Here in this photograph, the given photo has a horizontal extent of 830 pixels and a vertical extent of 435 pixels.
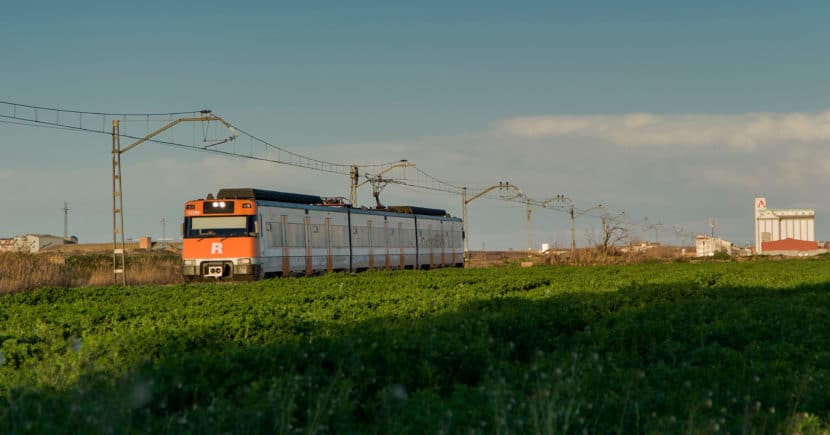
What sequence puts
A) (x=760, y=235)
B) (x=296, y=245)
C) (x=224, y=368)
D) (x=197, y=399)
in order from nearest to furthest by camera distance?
(x=197, y=399) → (x=224, y=368) → (x=296, y=245) → (x=760, y=235)

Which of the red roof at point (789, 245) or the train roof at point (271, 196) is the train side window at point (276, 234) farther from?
the red roof at point (789, 245)

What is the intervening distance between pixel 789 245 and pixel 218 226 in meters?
116

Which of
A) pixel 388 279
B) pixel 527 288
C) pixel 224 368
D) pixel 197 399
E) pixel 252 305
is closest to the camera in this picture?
pixel 197 399

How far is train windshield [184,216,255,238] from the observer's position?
37.8 m

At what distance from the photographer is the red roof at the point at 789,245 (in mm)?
136625

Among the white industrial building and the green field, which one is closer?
the green field

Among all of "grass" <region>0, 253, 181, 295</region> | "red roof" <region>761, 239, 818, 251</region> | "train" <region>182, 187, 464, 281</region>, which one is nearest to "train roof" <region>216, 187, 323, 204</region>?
"train" <region>182, 187, 464, 281</region>

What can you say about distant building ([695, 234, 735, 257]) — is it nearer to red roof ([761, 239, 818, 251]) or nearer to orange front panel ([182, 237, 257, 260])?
red roof ([761, 239, 818, 251])

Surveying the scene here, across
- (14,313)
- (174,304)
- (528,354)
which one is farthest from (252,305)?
(528,354)

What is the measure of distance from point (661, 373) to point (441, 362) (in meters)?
2.84

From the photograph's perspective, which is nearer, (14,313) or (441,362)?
(441,362)

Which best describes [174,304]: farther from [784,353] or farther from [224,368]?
[784,353]

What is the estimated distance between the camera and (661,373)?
13.0 m

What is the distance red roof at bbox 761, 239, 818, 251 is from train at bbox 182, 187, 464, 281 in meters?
93.3
